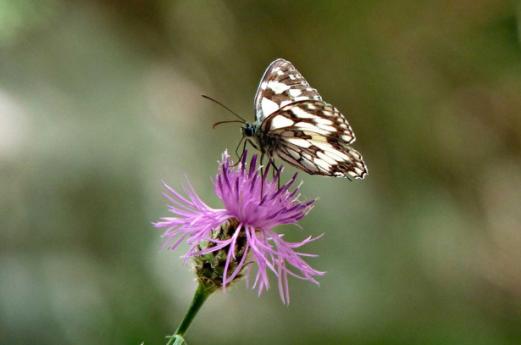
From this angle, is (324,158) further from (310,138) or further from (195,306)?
(195,306)

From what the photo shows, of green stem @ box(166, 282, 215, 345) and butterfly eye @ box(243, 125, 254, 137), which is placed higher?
butterfly eye @ box(243, 125, 254, 137)

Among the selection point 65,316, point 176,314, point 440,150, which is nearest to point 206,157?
point 176,314

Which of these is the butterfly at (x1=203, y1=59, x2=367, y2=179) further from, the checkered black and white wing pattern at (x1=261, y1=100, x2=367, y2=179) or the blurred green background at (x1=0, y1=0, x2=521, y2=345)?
the blurred green background at (x1=0, y1=0, x2=521, y2=345)

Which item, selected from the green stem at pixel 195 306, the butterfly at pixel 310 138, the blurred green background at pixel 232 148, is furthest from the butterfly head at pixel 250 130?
the blurred green background at pixel 232 148

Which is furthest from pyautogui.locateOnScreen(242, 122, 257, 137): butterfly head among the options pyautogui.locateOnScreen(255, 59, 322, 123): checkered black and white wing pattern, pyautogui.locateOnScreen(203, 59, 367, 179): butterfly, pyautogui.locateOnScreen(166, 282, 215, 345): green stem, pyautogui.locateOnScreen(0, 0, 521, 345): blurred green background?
pyautogui.locateOnScreen(0, 0, 521, 345): blurred green background

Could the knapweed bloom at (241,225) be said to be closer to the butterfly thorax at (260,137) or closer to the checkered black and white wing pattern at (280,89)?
the butterfly thorax at (260,137)
